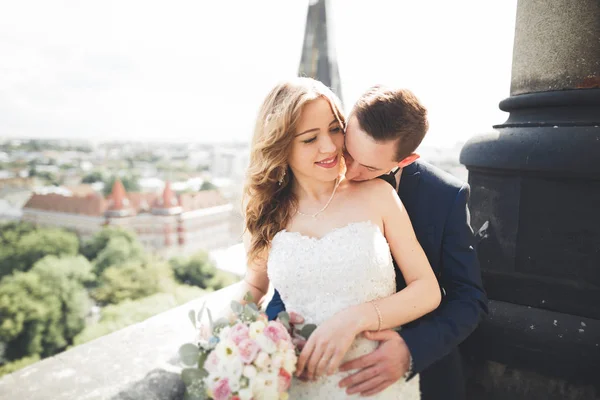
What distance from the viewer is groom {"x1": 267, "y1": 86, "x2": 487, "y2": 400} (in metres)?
1.44

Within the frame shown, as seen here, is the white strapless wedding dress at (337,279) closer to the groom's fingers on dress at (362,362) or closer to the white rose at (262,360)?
the groom's fingers on dress at (362,362)

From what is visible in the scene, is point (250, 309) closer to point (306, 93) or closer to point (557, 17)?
point (306, 93)

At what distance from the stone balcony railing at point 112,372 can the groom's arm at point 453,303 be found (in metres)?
0.91

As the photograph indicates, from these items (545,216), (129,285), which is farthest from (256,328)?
(129,285)

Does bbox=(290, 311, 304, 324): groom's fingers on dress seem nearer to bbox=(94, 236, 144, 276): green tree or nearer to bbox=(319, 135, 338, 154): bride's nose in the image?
bbox=(319, 135, 338, 154): bride's nose

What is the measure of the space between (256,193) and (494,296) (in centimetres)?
133

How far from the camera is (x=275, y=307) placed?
176 cm

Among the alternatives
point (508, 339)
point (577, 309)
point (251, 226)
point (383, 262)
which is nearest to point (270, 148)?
point (251, 226)

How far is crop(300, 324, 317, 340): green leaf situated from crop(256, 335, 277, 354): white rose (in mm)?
217

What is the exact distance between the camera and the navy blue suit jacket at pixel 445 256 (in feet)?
4.97

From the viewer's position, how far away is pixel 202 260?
112 feet

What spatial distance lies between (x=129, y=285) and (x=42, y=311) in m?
5.55

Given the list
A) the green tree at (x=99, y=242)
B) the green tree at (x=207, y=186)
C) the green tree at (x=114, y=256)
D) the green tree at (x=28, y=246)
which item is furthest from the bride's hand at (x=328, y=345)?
the green tree at (x=207, y=186)

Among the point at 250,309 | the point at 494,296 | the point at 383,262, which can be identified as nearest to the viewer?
the point at 250,309
